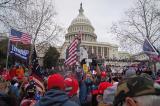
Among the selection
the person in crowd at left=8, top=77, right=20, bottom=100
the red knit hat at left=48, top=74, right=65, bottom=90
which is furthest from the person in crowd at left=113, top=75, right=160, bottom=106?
the red knit hat at left=48, top=74, right=65, bottom=90

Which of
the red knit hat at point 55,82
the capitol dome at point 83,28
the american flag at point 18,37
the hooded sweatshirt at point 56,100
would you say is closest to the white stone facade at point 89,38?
the capitol dome at point 83,28

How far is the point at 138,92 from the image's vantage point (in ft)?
4.83

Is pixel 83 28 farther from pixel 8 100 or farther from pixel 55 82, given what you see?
pixel 8 100

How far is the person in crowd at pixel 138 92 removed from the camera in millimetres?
1453

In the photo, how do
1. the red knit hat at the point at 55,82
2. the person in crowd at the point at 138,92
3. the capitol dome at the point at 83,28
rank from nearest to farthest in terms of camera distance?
the person in crowd at the point at 138,92 → the red knit hat at the point at 55,82 → the capitol dome at the point at 83,28

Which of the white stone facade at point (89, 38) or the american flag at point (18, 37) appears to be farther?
the white stone facade at point (89, 38)

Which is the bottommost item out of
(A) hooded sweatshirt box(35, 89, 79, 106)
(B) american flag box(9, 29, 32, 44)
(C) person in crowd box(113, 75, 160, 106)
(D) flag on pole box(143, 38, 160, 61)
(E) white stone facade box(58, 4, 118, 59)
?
(A) hooded sweatshirt box(35, 89, 79, 106)

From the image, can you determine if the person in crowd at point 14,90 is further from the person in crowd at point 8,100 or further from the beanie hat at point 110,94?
the beanie hat at point 110,94

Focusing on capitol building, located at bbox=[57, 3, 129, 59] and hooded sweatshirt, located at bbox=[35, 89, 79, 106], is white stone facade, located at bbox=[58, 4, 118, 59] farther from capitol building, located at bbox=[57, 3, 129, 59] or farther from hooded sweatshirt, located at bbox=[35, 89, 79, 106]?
hooded sweatshirt, located at bbox=[35, 89, 79, 106]

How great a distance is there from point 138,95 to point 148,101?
0.05 meters

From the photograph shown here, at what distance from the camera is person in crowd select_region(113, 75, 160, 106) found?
1453 millimetres

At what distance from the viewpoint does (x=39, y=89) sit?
570 centimetres

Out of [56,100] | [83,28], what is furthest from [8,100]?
[83,28]

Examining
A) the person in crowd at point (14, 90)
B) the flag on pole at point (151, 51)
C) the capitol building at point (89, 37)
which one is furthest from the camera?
the capitol building at point (89, 37)
